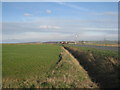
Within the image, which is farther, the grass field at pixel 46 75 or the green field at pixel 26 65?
the green field at pixel 26 65

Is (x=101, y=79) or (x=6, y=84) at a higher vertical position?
(x=6, y=84)

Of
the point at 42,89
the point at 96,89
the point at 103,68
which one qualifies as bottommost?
the point at 103,68

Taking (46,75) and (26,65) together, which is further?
(26,65)

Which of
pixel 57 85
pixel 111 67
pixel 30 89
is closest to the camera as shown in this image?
pixel 30 89

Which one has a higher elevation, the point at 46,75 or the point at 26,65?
the point at 46,75

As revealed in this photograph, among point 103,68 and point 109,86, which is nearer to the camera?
point 109,86

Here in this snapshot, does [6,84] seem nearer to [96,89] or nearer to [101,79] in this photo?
[96,89]

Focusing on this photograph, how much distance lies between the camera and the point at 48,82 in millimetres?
10320

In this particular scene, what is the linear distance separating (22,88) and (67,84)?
2533mm

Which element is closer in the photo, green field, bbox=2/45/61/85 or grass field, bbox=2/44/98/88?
grass field, bbox=2/44/98/88

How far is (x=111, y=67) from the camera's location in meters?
13.9

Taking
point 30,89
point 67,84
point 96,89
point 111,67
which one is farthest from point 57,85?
point 111,67

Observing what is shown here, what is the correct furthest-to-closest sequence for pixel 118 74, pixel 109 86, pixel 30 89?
pixel 118 74 → pixel 109 86 → pixel 30 89

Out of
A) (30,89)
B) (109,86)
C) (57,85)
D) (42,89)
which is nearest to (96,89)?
(109,86)
